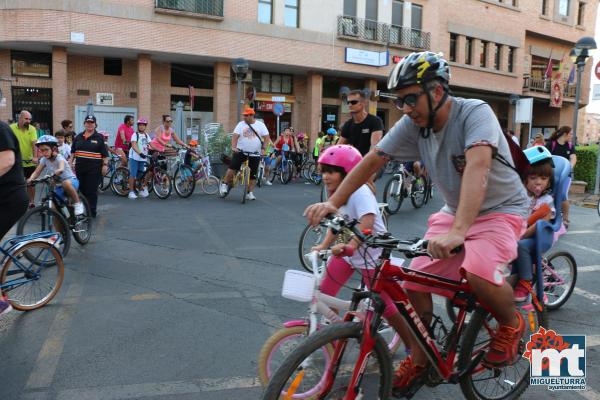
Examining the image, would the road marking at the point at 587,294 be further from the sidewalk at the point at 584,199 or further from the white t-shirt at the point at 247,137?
the sidewalk at the point at 584,199

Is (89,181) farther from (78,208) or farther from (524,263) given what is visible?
(524,263)

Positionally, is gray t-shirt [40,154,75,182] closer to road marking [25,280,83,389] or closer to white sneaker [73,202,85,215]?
white sneaker [73,202,85,215]

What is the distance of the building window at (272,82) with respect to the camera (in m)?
27.7

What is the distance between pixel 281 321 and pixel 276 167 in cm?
1270

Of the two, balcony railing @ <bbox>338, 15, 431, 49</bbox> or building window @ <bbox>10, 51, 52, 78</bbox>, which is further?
balcony railing @ <bbox>338, 15, 431, 49</bbox>

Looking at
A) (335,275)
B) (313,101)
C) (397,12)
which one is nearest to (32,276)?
(335,275)

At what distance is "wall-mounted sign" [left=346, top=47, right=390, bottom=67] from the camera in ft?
90.1

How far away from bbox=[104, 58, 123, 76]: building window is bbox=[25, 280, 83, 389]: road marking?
70.3 ft

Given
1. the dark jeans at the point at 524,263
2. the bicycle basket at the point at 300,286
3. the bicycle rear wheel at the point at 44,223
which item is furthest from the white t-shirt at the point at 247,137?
the bicycle basket at the point at 300,286

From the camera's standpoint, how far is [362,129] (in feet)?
23.3

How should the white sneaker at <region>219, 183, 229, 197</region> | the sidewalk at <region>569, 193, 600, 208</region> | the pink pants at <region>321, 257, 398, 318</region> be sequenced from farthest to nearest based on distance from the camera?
the sidewalk at <region>569, 193, 600, 208</region> < the white sneaker at <region>219, 183, 229, 197</region> < the pink pants at <region>321, 257, 398, 318</region>

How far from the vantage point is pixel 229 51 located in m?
24.2

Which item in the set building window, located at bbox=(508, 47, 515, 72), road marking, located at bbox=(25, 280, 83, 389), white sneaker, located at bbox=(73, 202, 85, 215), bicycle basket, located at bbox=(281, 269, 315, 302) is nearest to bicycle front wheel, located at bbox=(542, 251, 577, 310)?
bicycle basket, located at bbox=(281, 269, 315, 302)

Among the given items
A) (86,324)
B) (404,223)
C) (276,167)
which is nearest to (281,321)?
(86,324)
